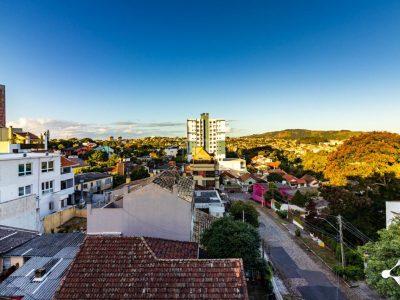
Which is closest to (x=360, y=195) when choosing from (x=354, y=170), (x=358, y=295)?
(x=354, y=170)

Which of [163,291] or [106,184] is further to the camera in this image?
[106,184]

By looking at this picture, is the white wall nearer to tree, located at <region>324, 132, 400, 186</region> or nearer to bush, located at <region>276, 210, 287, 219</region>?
bush, located at <region>276, 210, 287, 219</region>

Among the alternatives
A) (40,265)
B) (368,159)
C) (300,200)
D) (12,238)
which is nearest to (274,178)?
(300,200)

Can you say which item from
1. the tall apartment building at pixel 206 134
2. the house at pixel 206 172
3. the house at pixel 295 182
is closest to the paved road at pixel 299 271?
the house at pixel 206 172

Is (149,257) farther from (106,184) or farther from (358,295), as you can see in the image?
(106,184)

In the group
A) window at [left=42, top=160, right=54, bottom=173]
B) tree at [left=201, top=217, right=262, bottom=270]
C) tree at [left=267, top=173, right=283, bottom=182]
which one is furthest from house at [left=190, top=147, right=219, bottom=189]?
tree at [left=201, top=217, right=262, bottom=270]

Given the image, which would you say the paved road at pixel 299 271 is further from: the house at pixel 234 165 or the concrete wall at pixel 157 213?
the house at pixel 234 165
